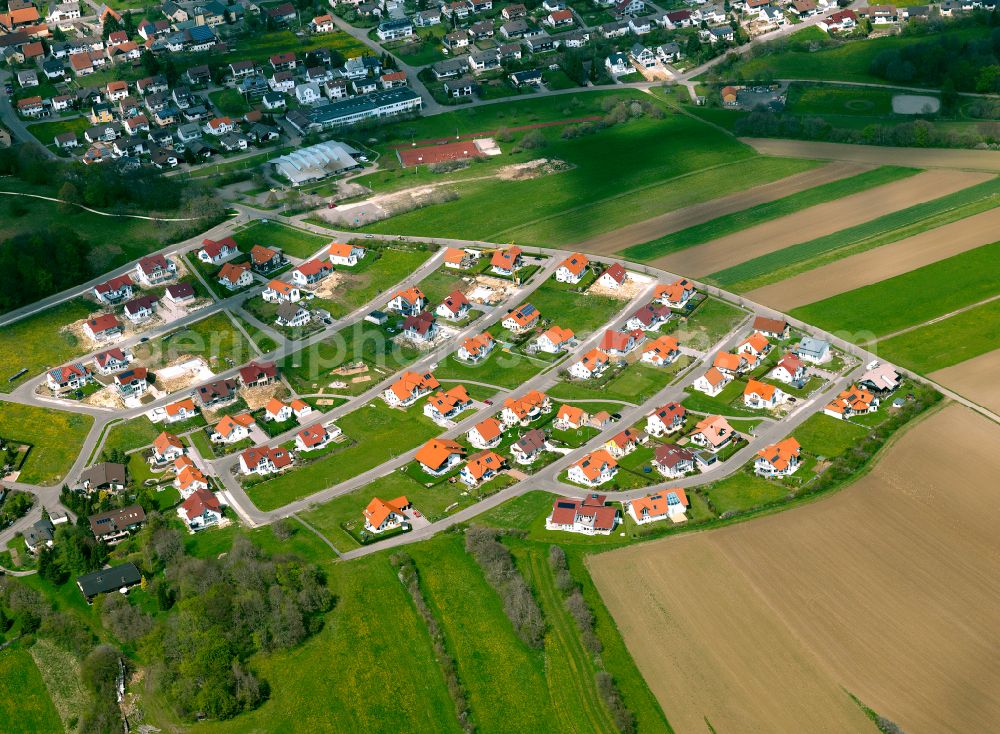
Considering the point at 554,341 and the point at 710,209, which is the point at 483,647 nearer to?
the point at 554,341

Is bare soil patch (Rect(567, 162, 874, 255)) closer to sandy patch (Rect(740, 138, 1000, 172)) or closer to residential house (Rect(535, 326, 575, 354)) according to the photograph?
sandy patch (Rect(740, 138, 1000, 172))

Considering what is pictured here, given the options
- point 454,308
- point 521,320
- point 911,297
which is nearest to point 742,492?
point 521,320

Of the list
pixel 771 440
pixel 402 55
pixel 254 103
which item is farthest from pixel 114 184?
pixel 771 440

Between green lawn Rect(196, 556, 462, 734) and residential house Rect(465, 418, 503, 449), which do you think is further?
residential house Rect(465, 418, 503, 449)

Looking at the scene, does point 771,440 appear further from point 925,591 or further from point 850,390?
point 925,591

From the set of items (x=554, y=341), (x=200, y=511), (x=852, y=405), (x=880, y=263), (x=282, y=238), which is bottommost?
(x=200, y=511)

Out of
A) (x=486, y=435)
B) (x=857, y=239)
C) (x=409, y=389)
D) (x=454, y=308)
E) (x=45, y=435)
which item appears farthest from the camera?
(x=857, y=239)

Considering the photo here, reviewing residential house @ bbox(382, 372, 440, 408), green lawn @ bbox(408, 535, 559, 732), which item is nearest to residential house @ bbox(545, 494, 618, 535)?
green lawn @ bbox(408, 535, 559, 732)
